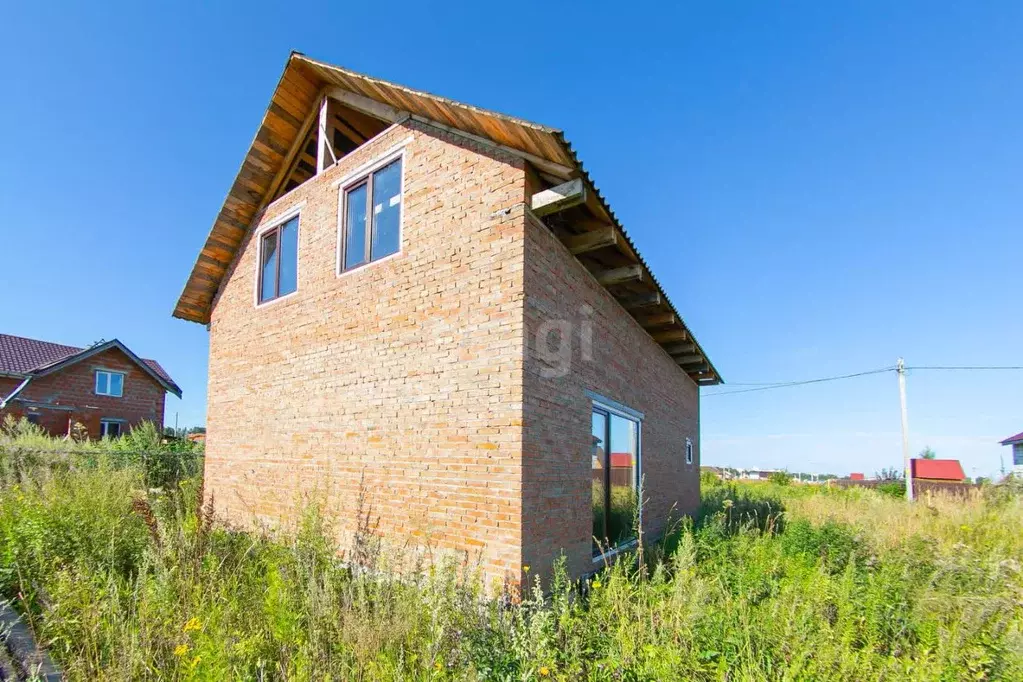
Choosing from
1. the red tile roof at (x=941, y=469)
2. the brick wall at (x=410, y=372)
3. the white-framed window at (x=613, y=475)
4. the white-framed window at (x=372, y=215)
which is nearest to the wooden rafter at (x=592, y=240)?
the brick wall at (x=410, y=372)

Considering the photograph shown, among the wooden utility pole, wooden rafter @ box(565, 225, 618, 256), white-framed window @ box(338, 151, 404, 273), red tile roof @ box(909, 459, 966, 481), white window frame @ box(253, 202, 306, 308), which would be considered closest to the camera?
wooden rafter @ box(565, 225, 618, 256)

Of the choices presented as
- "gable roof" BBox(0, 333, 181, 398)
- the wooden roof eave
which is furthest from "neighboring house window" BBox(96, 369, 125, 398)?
the wooden roof eave

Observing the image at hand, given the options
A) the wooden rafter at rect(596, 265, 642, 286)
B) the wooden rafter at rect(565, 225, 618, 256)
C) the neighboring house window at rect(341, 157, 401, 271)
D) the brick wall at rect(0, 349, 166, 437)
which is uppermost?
the neighboring house window at rect(341, 157, 401, 271)

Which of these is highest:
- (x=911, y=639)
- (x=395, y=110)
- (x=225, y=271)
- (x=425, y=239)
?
(x=395, y=110)

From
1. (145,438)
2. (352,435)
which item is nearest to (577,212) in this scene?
(352,435)

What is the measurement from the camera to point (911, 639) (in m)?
4.84

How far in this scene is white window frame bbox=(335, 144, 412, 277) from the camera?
7086 millimetres

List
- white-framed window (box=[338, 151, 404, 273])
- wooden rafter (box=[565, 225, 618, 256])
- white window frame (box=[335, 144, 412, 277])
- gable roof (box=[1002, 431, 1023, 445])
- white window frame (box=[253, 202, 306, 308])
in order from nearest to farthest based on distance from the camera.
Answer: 1. wooden rafter (box=[565, 225, 618, 256])
2. white window frame (box=[335, 144, 412, 277])
3. white-framed window (box=[338, 151, 404, 273])
4. white window frame (box=[253, 202, 306, 308])
5. gable roof (box=[1002, 431, 1023, 445])

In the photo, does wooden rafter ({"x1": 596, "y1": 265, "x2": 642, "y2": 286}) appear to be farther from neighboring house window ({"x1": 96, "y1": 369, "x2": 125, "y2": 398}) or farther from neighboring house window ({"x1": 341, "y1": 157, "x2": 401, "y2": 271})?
neighboring house window ({"x1": 96, "y1": 369, "x2": 125, "y2": 398})

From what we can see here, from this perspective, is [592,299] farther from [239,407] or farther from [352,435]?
[239,407]

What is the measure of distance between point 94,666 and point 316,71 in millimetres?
8367

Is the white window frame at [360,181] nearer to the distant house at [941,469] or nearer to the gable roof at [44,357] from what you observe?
the gable roof at [44,357]

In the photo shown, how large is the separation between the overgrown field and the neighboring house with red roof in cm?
1801

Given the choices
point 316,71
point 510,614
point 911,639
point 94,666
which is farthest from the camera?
point 316,71
